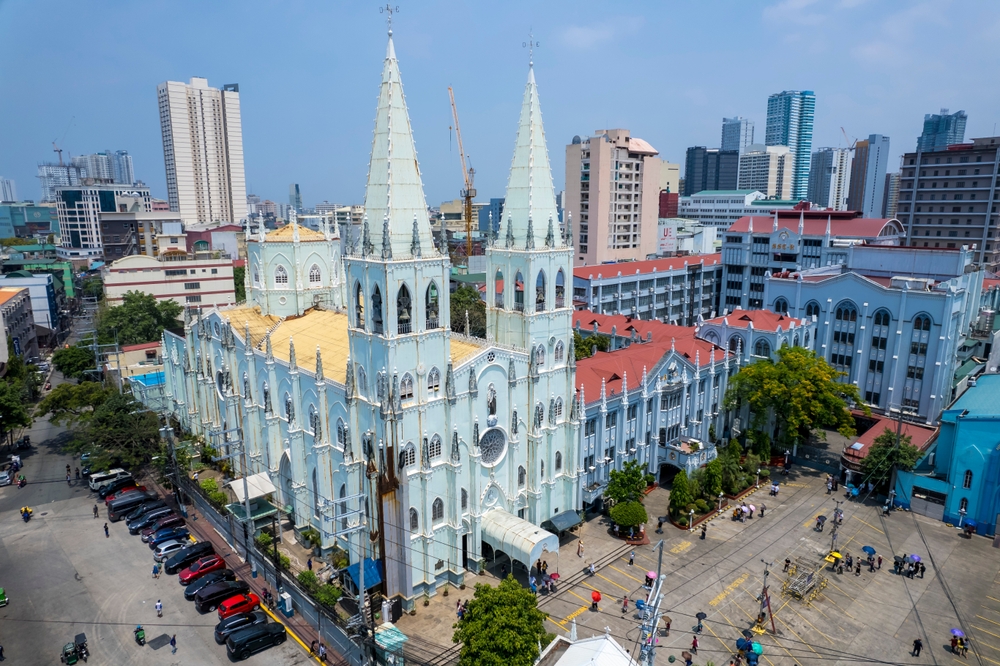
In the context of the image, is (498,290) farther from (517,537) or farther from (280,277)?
(280,277)

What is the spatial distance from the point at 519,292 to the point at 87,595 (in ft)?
119

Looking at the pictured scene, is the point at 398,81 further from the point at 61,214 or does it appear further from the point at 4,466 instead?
the point at 61,214

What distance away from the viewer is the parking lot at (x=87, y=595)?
36.6 m

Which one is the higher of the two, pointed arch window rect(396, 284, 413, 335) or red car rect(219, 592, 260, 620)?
pointed arch window rect(396, 284, 413, 335)

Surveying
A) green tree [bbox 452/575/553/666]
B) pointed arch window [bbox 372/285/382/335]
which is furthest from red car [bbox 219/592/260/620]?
pointed arch window [bbox 372/285/382/335]

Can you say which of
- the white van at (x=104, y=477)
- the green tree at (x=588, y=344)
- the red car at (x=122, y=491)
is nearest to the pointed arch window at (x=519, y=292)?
the green tree at (x=588, y=344)

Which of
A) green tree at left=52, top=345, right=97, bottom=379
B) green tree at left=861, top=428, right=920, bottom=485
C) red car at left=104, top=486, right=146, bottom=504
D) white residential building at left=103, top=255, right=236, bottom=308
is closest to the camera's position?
green tree at left=861, top=428, right=920, bottom=485

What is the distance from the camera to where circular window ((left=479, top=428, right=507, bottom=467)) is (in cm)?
4312

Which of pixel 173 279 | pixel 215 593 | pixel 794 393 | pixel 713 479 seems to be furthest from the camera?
pixel 173 279

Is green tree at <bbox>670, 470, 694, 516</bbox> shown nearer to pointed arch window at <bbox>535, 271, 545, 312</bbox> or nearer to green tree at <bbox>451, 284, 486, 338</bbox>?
pointed arch window at <bbox>535, 271, 545, 312</bbox>

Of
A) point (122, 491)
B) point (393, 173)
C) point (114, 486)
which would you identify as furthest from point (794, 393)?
point (114, 486)

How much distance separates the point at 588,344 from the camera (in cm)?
7331

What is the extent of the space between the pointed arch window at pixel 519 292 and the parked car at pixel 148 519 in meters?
33.5

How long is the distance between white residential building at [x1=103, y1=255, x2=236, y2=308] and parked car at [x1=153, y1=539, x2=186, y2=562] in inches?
2441
